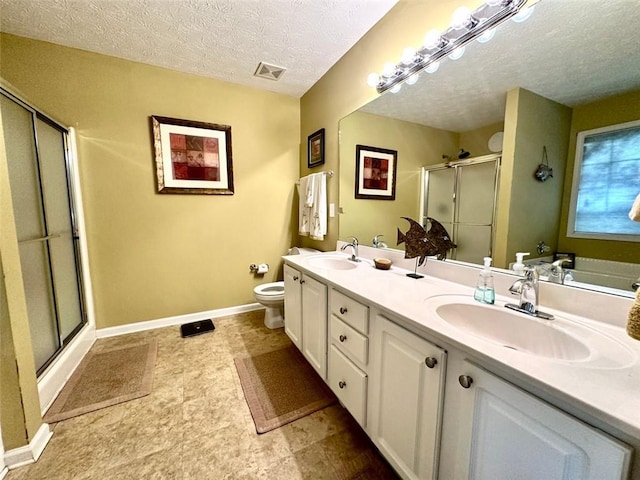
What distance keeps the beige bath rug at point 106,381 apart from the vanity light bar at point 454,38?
8.08ft

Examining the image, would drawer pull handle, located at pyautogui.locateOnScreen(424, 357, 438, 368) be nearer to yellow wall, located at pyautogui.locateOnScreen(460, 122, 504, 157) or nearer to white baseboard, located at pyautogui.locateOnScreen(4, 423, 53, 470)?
yellow wall, located at pyautogui.locateOnScreen(460, 122, 504, 157)

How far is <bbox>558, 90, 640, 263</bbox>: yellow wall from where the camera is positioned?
2.51 feet

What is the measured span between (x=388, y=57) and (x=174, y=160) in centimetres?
193

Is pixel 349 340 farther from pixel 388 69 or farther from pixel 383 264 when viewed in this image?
pixel 388 69

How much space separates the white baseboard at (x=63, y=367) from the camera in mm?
1408

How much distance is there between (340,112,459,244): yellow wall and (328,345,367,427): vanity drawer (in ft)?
2.71

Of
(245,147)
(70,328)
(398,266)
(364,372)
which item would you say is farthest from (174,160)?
(364,372)

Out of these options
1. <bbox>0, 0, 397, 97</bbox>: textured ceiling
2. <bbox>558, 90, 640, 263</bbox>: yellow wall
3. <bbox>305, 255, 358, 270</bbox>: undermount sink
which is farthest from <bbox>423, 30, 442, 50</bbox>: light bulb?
<bbox>305, 255, 358, 270</bbox>: undermount sink

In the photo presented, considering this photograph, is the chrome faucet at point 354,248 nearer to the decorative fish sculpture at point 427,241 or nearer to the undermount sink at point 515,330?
the decorative fish sculpture at point 427,241

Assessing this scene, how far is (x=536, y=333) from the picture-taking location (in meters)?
0.83

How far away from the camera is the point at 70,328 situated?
1883mm

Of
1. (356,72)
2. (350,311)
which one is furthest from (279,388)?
(356,72)

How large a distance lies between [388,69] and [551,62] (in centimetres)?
87

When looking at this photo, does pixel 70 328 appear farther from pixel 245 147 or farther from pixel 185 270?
pixel 245 147
